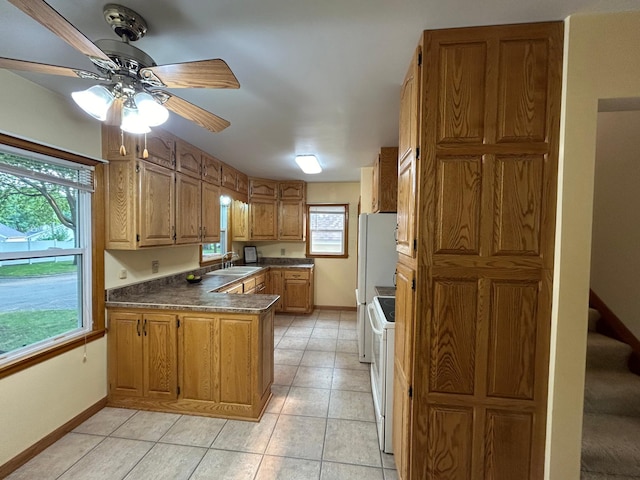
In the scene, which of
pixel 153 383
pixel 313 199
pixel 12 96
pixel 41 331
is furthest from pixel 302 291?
pixel 12 96

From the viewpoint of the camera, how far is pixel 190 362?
2.28 metres

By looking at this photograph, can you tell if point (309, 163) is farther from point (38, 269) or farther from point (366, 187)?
point (38, 269)

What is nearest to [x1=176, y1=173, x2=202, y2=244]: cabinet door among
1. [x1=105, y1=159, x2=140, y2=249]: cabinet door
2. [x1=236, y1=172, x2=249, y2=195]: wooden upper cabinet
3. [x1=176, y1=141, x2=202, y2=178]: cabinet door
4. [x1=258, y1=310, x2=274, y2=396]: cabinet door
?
[x1=176, y1=141, x2=202, y2=178]: cabinet door

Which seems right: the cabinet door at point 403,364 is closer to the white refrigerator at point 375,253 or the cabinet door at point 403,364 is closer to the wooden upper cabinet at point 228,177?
the white refrigerator at point 375,253

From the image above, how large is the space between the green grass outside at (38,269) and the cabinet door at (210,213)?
130 cm

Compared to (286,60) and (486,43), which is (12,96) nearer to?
(286,60)

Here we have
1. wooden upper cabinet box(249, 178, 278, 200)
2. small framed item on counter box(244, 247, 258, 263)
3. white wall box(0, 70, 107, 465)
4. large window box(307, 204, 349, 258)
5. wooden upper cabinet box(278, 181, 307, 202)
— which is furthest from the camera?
large window box(307, 204, 349, 258)

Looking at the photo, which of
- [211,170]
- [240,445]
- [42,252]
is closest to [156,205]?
[42,252]

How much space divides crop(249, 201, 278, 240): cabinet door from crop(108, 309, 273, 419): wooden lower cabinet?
270 cm

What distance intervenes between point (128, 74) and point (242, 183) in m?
3.22

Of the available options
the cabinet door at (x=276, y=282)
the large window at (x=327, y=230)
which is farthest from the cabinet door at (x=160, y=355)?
the large window at (x=327, y=230)

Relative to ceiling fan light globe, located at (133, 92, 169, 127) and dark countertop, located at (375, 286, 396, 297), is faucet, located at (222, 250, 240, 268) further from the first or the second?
ceiling fan light globe, located at (133, 92, 169, 127)

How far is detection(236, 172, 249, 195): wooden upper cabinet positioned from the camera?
4.31m

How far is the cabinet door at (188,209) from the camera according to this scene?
2.83m
